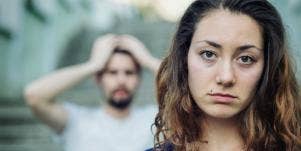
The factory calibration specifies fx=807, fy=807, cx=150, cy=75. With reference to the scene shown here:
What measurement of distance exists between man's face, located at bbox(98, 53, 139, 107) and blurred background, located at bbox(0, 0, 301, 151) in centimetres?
48

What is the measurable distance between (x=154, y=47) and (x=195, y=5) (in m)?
2.73

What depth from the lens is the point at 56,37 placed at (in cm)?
504

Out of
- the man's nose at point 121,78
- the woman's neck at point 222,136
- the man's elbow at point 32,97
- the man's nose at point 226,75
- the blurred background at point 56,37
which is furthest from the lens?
the blurred background at point 56,37

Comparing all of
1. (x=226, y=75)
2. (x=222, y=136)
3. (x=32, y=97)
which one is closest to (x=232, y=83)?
(x=226, y=75)

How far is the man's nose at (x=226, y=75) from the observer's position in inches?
77.5

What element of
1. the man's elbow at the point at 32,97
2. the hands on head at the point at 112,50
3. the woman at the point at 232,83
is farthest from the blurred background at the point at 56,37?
the woman at the point at 232,83

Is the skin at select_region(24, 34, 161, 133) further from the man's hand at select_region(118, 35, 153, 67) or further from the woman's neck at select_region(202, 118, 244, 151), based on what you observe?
the woman's neck at select_region(202, 118, 244, 151)

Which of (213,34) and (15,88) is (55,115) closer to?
(15,88)

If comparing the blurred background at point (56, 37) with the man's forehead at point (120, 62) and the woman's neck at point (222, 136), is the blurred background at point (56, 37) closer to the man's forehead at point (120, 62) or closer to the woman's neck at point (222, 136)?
the man's forehead at point (120, 62)

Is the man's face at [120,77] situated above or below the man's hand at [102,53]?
below

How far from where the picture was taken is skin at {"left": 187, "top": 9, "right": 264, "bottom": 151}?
1.99 m

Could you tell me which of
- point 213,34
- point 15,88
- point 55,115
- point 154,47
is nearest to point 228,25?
point 213,34

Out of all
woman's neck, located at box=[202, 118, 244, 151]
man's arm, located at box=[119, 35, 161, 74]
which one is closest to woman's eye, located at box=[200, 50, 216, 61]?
woman's neck, located at box=[202, 118, 244, 151]

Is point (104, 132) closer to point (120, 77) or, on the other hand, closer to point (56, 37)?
point (120, 77)
